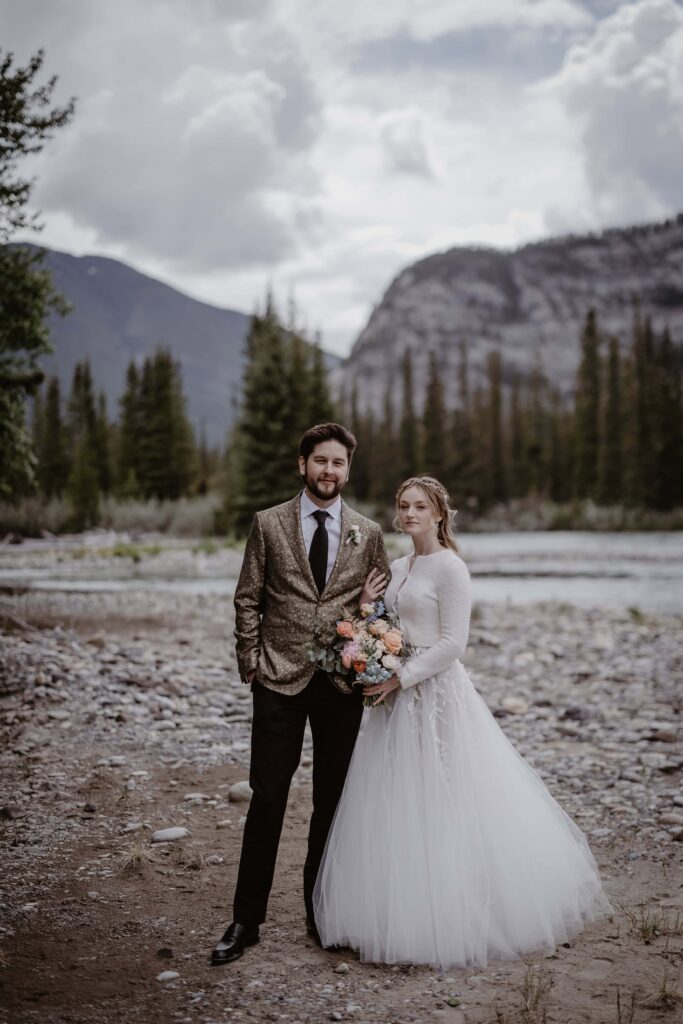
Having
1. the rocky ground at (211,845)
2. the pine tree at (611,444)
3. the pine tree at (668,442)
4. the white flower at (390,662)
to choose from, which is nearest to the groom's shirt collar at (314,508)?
the white flower at (390,662)

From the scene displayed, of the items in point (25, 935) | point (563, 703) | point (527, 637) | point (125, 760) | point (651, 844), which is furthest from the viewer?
point (527, 637)

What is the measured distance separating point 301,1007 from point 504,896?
A: 113 centimetres

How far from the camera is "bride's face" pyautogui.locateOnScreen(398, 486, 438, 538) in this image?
13.7ft

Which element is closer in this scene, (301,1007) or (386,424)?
(301,1007)

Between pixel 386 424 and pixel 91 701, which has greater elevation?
pixel 386 424

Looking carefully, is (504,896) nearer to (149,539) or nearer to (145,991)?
(145,991)

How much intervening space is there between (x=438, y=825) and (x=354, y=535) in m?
1.48

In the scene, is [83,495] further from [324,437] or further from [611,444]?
[611,444]

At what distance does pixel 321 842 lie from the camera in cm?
415

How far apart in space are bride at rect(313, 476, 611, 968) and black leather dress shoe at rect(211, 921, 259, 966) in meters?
0.35

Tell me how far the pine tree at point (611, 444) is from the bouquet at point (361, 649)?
59.0 meters

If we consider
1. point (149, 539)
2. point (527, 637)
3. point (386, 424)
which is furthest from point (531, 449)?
point (527, 637)

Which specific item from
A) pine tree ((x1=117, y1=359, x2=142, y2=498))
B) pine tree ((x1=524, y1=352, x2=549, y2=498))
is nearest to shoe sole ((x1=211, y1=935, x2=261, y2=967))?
pine tree ((x1=117, y1=359, x2=142, y2=498))

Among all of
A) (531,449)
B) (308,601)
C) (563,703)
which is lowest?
(563,703)
